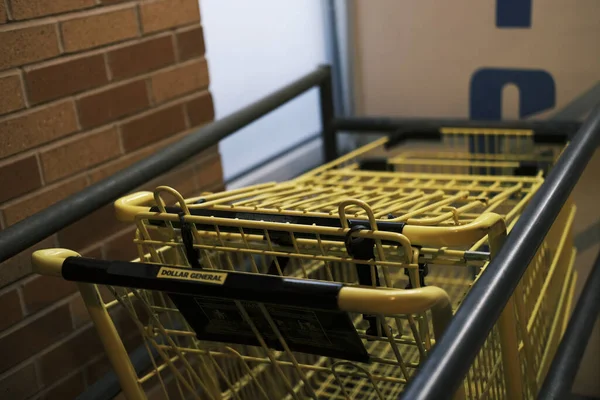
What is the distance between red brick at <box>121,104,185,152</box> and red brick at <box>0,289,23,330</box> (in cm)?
44

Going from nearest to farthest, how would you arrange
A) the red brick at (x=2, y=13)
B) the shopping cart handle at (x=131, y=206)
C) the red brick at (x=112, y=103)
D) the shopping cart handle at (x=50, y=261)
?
1. the shopping cart handle at (x=50, y=261)
2. the shopping cart handle at (x=131, y=206)
3. the red brick at (x=2, y=13)
4. the red brick at (x=112, y=103)

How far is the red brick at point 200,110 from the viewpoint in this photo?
2035mm

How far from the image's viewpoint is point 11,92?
1.58 m

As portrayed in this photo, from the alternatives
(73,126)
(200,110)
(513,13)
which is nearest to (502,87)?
(513,13)

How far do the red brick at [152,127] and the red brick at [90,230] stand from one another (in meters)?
0.17

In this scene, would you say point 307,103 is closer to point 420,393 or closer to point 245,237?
point 245,237

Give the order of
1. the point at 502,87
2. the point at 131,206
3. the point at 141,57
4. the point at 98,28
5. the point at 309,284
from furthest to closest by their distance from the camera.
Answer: the point at 502,87
the point at 141,57
the point at 98,28
the point at 131,206
the point at 309,284

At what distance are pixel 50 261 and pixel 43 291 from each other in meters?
0.50

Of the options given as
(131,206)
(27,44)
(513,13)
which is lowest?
(131,206)

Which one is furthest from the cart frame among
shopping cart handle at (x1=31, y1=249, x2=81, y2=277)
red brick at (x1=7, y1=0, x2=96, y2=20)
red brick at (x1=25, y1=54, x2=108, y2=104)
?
red brick at (x1=7, y1=0, x2=96, y2=20)

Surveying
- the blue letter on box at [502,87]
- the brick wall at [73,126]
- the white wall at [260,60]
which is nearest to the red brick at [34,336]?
the brick wall at [73,126]

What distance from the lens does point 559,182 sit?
1367 millimetres

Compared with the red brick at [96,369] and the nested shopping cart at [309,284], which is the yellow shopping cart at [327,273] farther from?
the red brick at [96,369]

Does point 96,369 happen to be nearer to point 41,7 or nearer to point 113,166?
point 113,166
